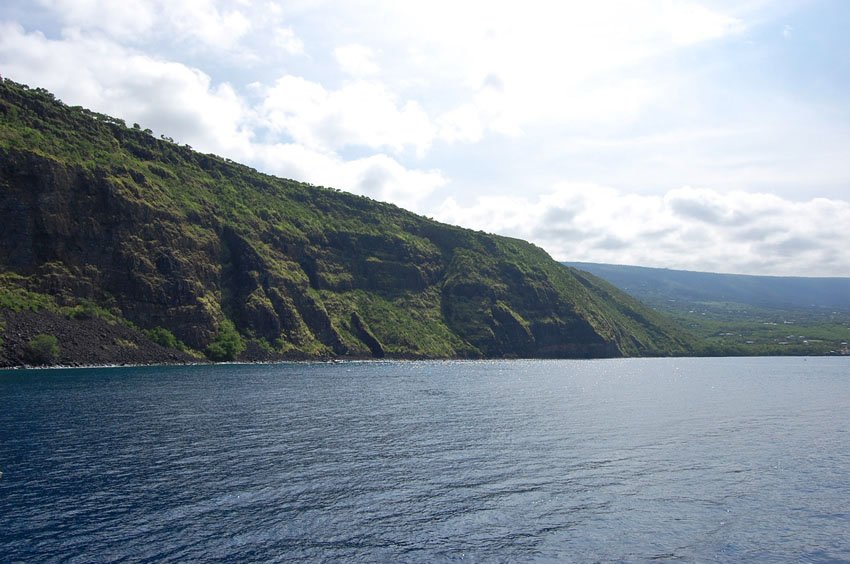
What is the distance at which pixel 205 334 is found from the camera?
177 meters

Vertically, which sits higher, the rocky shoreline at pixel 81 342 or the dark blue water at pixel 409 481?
the rocky shoreline at pixel 81 342

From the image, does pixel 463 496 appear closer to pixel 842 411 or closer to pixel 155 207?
pixel 842 411

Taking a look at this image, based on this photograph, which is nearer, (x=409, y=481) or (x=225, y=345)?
(x=409, y=481)

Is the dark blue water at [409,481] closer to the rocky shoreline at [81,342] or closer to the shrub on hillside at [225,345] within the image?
the rocky shoreline at [81,342]

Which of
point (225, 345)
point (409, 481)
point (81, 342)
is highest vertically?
point (81, 342)

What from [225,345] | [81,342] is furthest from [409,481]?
[225,345]

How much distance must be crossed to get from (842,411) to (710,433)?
122 feet

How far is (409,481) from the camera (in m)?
43.2

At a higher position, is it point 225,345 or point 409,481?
point 225,345

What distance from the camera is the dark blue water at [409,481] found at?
3114 cm

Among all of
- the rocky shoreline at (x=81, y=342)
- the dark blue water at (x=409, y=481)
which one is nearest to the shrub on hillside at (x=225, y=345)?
the rocky shoreline at (x=81, y=342)

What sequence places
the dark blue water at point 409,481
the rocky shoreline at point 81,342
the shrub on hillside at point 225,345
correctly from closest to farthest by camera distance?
the dark blue water at point 409,481, the rocky shoreline at point 81,342, the shrub on hillside at point 225,345

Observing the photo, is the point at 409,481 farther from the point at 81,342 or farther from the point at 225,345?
the point at 225,345

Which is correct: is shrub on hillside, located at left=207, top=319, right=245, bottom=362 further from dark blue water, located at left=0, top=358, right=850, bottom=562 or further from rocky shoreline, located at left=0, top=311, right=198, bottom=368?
dark blue water, located at left=0, top=358, right=850, bottom=562
